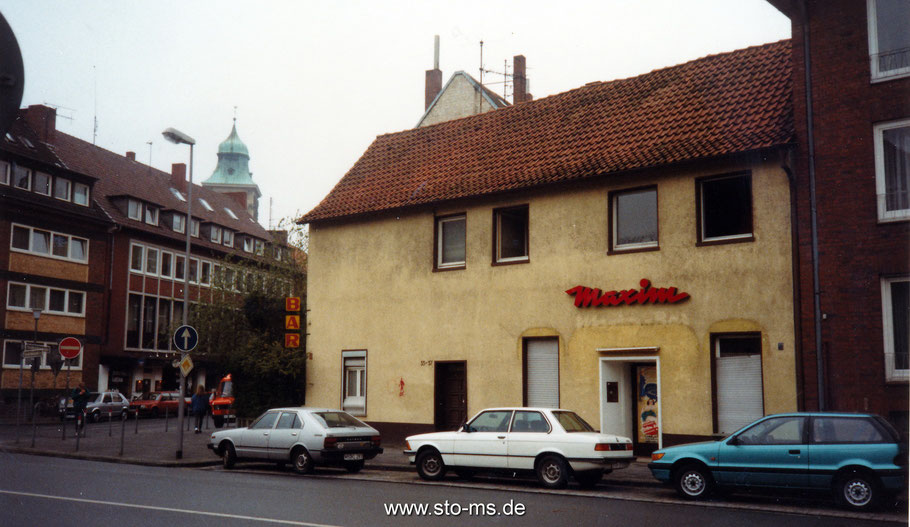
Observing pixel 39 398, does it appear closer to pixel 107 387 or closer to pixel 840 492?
pixel 107 387

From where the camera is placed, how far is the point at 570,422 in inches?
596

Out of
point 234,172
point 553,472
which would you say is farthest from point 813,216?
point 234,172

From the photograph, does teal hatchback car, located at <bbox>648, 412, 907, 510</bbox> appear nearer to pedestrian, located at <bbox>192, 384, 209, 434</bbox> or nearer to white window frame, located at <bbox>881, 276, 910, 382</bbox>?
white window frame, located at <bbox>881, 276, 910, 382</bbox>

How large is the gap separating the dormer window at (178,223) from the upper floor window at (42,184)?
12777 millimetres

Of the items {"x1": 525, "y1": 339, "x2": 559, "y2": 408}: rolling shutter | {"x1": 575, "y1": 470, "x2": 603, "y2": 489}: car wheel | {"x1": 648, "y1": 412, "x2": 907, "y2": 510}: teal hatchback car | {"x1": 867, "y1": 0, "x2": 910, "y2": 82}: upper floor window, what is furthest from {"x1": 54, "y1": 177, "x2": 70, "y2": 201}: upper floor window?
{"x1": 867, "y1": 0, "x2": 910, "y2": 82}: upper floor window

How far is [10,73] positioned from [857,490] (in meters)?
12.1

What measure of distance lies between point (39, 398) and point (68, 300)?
234 inches

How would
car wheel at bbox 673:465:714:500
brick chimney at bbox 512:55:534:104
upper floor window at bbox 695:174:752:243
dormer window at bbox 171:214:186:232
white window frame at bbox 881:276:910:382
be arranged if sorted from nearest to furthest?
1. car wheel at bbox 673:465:714:500
2. white window frame at bbox 881:276:910:382
3. upper floor window at bbox 695:174:752:243
4. brick chimney at bbox 512:55:534:104
5. dormer window at bbox 171:214:186:232

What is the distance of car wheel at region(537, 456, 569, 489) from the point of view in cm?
1441

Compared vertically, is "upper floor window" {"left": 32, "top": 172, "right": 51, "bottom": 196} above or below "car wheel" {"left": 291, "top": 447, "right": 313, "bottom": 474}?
above

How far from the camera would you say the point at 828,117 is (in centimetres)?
1620

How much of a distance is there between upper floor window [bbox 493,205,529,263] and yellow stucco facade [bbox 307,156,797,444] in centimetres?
25

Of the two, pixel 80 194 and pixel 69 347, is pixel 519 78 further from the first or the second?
pixel 80 194

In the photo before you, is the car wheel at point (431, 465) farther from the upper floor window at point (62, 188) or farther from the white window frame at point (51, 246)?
the upper floor window at point (62, 188)
